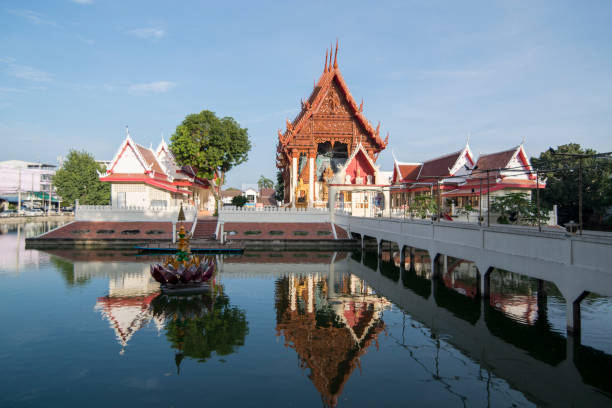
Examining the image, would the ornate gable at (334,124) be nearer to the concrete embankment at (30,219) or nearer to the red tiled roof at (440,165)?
the red tiled roof at (440,165)

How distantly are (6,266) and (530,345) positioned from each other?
26.2 metres

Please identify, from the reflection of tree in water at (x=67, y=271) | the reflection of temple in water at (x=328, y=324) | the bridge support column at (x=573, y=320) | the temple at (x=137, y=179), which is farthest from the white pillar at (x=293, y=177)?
the bridge support column at (x=573, y=320)

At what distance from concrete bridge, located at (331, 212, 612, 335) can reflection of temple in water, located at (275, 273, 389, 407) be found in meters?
3.74

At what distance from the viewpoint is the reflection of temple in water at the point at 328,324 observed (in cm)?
955

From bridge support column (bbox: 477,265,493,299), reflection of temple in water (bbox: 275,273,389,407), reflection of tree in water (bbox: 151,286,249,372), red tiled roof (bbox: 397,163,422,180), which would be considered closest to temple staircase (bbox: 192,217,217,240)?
reflection of temple in water (bbox: 275,273,389,407)

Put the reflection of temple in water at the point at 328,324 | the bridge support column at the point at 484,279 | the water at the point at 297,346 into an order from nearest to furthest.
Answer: the water at the point at 297,346
the reflection of temple in water at the point at 328,324
the bridge support column at the point at 484,279

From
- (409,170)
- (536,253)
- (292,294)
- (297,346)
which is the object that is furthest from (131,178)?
(536,253)

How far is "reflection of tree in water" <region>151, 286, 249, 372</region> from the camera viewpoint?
10930 mm

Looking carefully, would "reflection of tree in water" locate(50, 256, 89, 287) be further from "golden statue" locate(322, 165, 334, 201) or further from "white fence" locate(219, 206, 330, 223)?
"golden statue" locate(322, 165, 334, 201)

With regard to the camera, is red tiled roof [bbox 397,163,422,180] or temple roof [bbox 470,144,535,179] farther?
red tiled roof [bbox 397,163,422,180]

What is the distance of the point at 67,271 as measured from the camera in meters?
22.8

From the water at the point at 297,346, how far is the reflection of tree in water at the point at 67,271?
391mm

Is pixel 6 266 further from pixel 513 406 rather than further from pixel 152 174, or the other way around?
pixel 513 406

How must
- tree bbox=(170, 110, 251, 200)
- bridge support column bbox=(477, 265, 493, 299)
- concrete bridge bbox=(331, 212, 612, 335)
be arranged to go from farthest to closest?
1. tree bbox=(170, 110, 251, 200)
2. bridge support column bbox=(477, 265, 493, 299)
3. concrete bridge bbox=(331, 212, 612, 335)
